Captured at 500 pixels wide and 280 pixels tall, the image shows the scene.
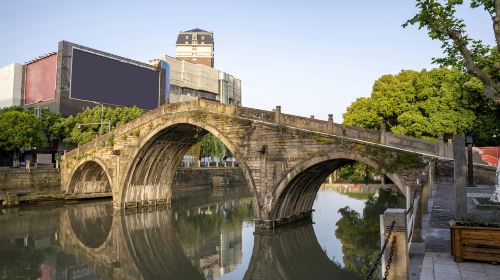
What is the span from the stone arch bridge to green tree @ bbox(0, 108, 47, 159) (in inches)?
407

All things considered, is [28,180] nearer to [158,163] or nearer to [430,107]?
[158,163]

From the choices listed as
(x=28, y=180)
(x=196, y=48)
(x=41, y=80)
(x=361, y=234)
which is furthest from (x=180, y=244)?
(x=196, y=48)

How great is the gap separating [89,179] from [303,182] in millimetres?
25302

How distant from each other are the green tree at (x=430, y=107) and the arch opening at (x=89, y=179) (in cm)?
2654

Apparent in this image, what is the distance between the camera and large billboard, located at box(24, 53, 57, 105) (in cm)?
5766

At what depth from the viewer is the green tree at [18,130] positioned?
1604 inches

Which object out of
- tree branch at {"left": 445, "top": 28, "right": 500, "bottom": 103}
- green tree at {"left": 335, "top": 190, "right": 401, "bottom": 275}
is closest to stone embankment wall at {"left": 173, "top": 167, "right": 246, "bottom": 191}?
green tree at {"left": 335, "top": 190, "right": 401, "bottom": 275}

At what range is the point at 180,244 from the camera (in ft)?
72.4

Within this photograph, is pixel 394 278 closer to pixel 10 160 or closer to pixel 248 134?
pixel 248 134

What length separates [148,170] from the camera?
110 ft

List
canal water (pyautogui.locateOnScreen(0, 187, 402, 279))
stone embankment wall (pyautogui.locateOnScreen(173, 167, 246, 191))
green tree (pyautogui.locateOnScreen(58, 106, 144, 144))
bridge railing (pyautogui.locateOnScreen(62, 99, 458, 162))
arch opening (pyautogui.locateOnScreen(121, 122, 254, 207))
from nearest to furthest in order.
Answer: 1. canal water (pyautogui.locateOnScreen(0, 187, 402, 279))
2. bridge railing (pyautogui.locateOnScreen(62, 99, 458, 162))
3. arch opening (pyautogui.locateOnScreen(121, 122, 254, 207))
4. green tree (pyautogui.locateOnScreen(58, 106, 144, 144))
5. stone embankment wall (pyautogui.locateOnScreen(173, 167, 246, 191))

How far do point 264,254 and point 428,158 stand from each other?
9056mm

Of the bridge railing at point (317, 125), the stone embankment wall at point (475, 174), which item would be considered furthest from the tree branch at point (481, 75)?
the stone embankment wall at point (475, 174)

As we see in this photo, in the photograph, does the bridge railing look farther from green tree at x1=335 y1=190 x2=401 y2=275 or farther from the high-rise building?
the high-rise building
